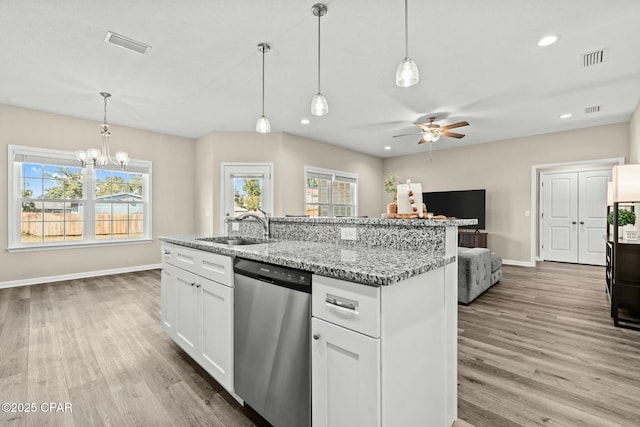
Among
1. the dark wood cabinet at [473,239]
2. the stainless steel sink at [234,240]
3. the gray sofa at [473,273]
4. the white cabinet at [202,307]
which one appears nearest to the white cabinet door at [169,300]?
the white cabinet at [202,307]

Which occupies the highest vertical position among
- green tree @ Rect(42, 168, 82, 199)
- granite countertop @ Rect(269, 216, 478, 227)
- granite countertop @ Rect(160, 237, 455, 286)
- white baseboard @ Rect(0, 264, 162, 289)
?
green tree @ Rect(42, 168, 82, 199)

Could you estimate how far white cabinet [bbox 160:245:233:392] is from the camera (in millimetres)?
1702

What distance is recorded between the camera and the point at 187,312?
208 cm

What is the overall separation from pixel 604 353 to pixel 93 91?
593 centimetres

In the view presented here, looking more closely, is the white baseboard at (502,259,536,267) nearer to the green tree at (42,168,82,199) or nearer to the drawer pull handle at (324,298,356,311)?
the drawer pull handle at (324,298,356,311)

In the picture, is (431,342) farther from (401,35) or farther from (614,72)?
(614,72)

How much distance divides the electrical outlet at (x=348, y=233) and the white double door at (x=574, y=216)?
652cm

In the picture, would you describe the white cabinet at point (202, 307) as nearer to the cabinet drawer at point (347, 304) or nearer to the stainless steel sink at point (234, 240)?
the stainless steel sink at point (234, 240)

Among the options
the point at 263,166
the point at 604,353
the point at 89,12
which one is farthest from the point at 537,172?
the point at 89,12

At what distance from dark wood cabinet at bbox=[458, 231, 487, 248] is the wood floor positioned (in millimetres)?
2567

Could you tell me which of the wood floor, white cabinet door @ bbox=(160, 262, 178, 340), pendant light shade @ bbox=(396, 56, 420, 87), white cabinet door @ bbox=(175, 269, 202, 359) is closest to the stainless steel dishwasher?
the wood floor

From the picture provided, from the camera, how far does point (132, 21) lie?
2.42 metres

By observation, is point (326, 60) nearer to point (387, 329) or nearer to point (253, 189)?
point (387, 329)

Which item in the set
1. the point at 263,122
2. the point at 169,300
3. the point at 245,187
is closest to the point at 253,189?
the point at 245,187
